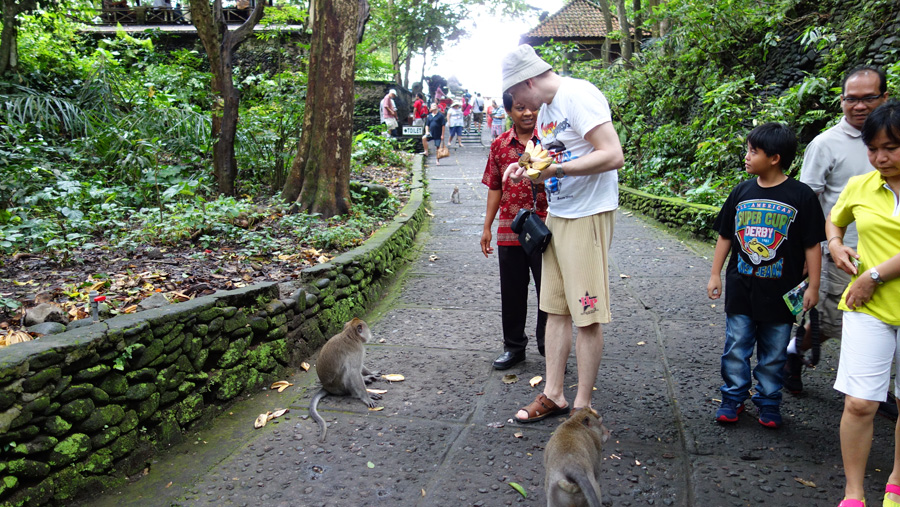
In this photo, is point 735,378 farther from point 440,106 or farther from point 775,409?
point 440,106

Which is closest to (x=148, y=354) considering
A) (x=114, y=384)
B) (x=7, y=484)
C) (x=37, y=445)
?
(x=114, y=384)

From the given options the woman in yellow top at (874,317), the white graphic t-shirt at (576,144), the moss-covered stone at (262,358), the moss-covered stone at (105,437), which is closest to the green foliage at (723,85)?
the woman in yellow top at (874,317)

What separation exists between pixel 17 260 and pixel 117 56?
13.1m

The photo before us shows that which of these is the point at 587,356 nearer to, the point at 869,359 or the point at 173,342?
the point at 869,359

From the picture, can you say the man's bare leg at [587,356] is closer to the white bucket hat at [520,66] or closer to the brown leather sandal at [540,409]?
the brown leather sandal at [540,409]

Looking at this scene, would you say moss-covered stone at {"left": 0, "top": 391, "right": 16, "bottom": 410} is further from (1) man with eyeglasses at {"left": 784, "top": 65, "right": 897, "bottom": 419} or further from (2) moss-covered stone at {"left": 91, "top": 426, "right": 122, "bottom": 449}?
(1) man with eyeglasses at {"left": 784, "top": 65, "right": 897, "bottom": 419}

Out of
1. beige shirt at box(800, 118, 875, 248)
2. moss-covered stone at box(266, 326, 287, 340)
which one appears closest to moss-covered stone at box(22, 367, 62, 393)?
moss-covered stone at box(266, 326, 287, 340)

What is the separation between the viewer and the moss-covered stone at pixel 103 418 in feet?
9.32

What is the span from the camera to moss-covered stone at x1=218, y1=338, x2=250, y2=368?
380 cm

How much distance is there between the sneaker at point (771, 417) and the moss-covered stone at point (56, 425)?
140 inches

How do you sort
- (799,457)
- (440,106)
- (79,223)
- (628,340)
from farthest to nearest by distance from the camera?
(440,106)
(79,223)
(628,340)
(799,457)

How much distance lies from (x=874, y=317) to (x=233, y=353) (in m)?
3.44

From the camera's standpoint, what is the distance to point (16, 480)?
2.51 metres

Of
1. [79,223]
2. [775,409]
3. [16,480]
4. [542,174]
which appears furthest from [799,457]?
[79,223]
